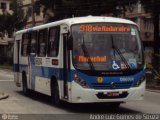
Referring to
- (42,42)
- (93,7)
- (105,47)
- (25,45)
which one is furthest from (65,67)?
(93,7)

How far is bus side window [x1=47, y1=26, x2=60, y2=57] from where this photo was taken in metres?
17.3

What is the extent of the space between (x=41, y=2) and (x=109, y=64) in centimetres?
3464

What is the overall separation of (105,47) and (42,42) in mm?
3942

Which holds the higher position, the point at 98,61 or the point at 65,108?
the point at 98,61

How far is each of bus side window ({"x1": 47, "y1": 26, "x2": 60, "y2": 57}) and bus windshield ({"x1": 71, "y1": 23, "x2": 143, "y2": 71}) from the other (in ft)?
4.47

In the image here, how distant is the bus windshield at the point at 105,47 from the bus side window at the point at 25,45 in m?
5.75

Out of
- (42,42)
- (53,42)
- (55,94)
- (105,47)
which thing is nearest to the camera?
(105,47)

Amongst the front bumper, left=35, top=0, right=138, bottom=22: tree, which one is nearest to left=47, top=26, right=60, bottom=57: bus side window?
the front bumper

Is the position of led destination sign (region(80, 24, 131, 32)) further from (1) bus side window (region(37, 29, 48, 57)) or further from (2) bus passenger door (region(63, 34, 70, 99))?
(1) bus side window (region(37, 29, 48, 57))

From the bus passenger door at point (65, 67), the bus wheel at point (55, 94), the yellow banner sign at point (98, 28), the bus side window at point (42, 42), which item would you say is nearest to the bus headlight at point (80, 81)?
the bus passenger door at point (65, 67)

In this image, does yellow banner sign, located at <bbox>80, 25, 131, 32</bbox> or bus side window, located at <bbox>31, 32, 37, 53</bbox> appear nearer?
yellow banner sign, located at <bbox>80, 25, 131, 32</bbox>

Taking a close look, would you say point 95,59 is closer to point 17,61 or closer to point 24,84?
point 24,84

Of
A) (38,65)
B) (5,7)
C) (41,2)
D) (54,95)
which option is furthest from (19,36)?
(5,7)

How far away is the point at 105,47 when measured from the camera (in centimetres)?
1580
